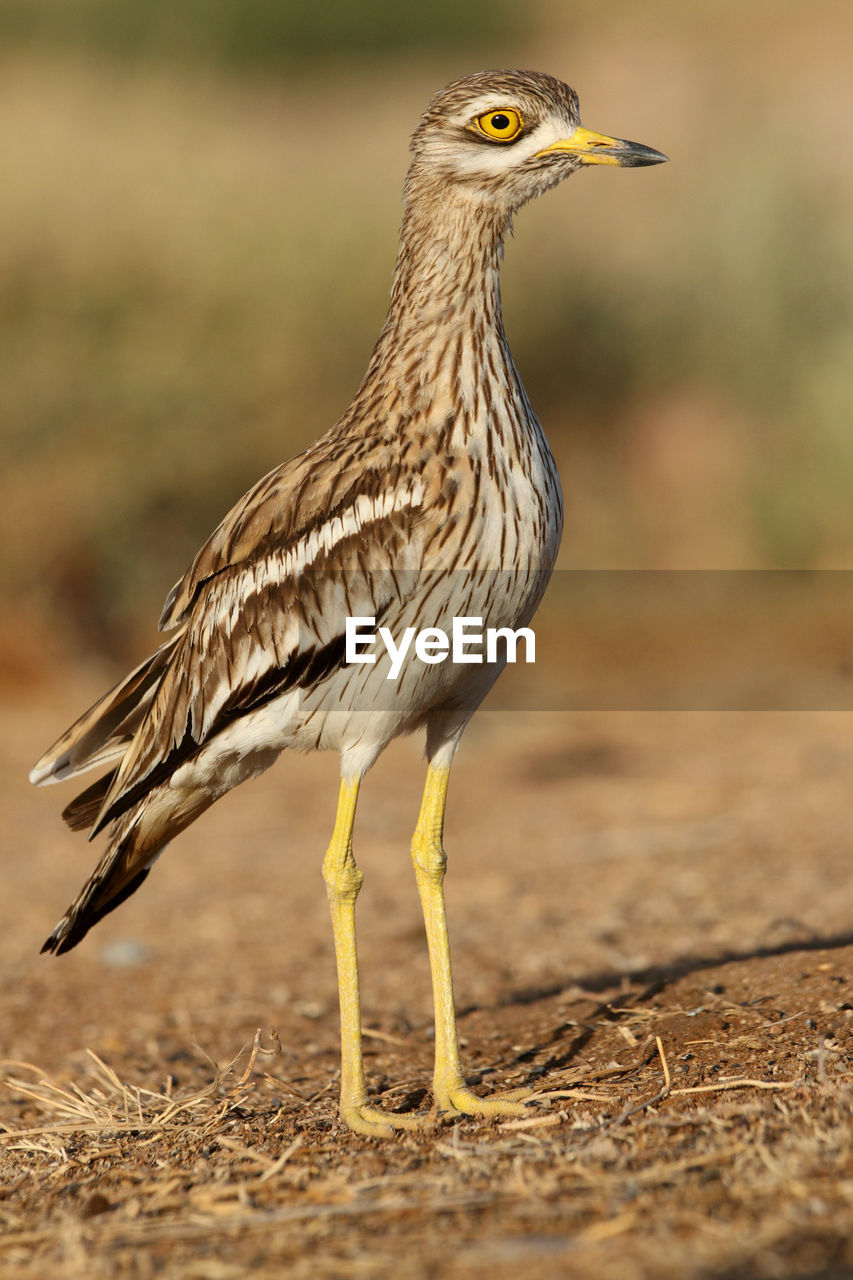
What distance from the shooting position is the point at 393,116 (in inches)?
942

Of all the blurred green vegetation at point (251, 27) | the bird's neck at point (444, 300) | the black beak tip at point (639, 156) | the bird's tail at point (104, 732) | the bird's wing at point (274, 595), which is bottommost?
the bird's tail at point (104, 732)

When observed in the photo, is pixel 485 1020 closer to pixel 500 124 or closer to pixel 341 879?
pixel 341 879

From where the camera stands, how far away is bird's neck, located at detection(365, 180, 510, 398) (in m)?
3.46

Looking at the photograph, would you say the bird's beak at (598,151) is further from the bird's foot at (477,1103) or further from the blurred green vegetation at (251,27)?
the blurred green vegetation at (251,27)

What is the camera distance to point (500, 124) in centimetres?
362

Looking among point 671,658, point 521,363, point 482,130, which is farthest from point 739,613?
point 482,130

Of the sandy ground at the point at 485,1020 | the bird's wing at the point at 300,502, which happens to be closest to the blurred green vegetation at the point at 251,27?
the sandy ground at the point at 485,1020

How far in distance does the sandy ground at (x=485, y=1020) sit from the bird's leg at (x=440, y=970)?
111 mm

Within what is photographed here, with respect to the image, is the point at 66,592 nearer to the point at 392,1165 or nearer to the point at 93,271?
the point at 93,271

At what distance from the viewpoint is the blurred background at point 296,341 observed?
32.4 ft

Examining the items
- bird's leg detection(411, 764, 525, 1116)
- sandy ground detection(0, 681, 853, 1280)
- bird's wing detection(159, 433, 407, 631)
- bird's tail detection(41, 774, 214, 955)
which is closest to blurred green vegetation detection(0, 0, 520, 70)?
sandy ground detection(0, 681, 853, 1280)

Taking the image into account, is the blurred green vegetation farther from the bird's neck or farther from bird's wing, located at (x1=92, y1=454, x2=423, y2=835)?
bird's wing, located at (x1=92, y1=454, x2=423, y2=835)

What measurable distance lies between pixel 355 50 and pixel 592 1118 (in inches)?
1172

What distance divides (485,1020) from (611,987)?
41cm
